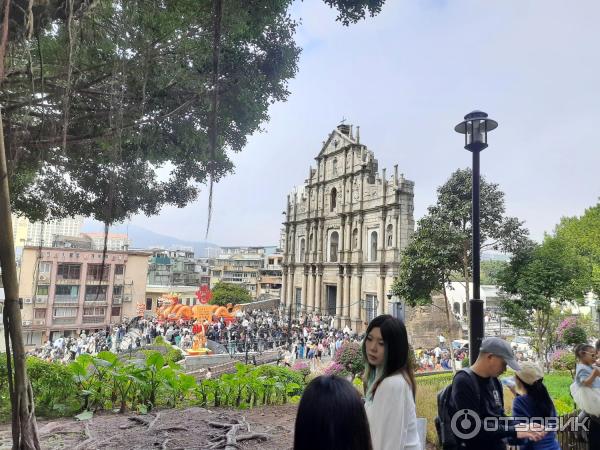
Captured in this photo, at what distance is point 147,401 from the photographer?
16.7ft

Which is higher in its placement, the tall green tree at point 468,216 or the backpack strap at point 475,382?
the tall green tree at point 468,216

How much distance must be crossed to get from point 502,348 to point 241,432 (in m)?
3.10

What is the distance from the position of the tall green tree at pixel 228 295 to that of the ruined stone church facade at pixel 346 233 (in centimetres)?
466

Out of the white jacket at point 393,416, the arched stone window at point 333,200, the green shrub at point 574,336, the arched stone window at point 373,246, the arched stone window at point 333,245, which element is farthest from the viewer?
the arched stone window at point 333,200

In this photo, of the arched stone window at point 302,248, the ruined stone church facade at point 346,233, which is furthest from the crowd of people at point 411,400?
the arched stone window at point 302,248

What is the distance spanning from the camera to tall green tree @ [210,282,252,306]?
34312 millimetres

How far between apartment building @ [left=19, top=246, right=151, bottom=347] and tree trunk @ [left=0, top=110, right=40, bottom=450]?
22.8 m

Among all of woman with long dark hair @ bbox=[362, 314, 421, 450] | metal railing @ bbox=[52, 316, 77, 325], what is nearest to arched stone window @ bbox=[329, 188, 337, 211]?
metal railing @ bbox=[52, 316, 77, 325]

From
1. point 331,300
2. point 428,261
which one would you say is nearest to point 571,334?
point 428,261

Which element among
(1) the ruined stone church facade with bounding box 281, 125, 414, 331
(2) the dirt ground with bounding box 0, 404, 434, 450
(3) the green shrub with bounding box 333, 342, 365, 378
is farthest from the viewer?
(1) the ruined stone church facade with bounding box 281, 125, 414, 331

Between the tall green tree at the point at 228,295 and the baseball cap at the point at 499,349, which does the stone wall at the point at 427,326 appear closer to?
the tall green tree at the point at 228,295

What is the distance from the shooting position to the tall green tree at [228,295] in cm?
3431

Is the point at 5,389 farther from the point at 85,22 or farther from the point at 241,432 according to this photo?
the point at 85,22

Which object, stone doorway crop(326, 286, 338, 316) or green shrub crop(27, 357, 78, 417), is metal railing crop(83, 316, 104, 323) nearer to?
stone doorway crop(326, 286, 338, 316)
